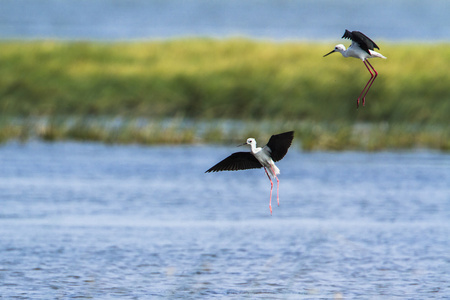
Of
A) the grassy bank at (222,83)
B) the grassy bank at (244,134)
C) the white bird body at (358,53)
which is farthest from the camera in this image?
the grassy bank at (222,83)

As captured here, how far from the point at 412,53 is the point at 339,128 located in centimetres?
1799

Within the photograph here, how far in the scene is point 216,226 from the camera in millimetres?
16828

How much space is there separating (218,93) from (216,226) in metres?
21.0

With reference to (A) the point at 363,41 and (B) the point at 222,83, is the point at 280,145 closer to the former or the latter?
(A) the point at 363,41

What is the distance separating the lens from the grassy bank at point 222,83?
33875mm

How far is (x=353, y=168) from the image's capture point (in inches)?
982

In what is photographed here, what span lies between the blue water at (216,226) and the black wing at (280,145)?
3.45 metres

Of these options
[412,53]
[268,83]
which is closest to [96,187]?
[268,83]

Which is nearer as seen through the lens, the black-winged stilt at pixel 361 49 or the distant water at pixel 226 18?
the black-winged stilt at pixel 361 49

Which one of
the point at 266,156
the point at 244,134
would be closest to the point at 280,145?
the point at 266,156

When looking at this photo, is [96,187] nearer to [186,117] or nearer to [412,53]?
[186,117]

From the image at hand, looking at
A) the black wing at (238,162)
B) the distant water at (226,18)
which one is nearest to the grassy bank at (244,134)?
the black wing at (238,162)

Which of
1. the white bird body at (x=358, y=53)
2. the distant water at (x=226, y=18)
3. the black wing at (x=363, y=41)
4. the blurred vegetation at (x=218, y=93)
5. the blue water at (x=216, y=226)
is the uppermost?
the distant water at (x=226, y=18)

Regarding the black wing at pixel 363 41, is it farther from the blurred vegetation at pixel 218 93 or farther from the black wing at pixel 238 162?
the blurred vegetation at pixel 218 93
